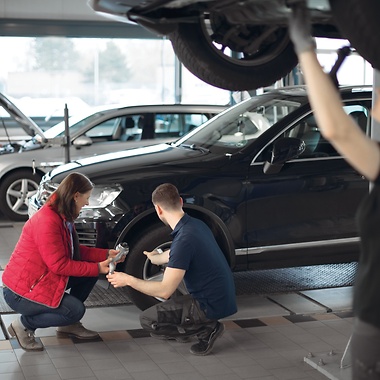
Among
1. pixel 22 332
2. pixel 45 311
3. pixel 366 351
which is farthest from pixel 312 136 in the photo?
pixel 366 351

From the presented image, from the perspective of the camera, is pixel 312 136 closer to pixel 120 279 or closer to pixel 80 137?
pixel 120 279

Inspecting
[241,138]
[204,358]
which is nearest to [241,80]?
[204,358]

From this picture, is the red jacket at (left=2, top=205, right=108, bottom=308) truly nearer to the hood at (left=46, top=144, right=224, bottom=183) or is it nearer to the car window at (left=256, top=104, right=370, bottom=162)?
the hood at (left=46, top=144, right=224, bottom=183)

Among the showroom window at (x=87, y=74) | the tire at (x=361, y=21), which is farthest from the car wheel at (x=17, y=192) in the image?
the tire at (x=361, y=21)

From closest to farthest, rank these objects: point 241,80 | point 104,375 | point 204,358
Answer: point 241,80 < point 104,375 < point 204,358

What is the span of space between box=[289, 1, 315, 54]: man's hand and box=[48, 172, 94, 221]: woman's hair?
3336mm

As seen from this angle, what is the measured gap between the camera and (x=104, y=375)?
5305mm

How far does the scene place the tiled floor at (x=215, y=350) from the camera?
5344 millimetres

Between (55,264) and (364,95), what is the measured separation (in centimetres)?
→ 318

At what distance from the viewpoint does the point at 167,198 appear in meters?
5.54

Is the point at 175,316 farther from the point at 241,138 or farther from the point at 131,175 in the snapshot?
the point at 241,138

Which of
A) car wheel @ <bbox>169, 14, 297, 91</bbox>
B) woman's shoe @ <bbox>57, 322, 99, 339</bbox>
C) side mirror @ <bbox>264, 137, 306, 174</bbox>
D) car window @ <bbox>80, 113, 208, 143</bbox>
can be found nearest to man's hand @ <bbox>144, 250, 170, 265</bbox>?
woman's shoe @ <bbox>57, 322, 99, 339</bbox>

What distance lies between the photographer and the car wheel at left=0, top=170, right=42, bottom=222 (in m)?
11.0

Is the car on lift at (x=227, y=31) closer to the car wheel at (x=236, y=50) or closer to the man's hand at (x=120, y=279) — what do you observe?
the car wheel at (x=236, y=50)
